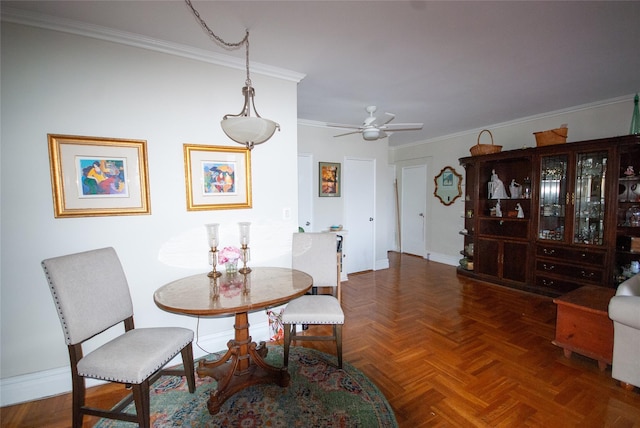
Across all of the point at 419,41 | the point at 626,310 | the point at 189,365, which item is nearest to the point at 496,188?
the point at 626,310

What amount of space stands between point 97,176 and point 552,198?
513 cm

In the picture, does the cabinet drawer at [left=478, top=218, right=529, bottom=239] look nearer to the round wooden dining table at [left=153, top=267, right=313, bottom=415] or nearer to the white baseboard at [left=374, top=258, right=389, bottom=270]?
the white baseboard at [left=374, top=258, right=389, bottom=270]

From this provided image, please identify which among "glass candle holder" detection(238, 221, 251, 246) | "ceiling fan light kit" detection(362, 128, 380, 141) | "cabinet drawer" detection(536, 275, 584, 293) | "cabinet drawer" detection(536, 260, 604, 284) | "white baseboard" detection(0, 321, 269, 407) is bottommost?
"white baseboard" detection(0, 321, 269, 407)

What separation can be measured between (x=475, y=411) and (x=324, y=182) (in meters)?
3.44

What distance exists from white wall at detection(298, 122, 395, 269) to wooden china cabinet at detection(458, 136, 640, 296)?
1417 millimetres

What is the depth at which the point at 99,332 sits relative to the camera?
5.27 ft

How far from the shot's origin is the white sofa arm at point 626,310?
69.1 inches

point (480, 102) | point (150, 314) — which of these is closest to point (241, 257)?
point (150, 314)

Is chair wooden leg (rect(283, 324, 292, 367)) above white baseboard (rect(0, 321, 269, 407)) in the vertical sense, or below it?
above

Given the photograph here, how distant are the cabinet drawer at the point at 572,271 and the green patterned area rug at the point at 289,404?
320 centimetres

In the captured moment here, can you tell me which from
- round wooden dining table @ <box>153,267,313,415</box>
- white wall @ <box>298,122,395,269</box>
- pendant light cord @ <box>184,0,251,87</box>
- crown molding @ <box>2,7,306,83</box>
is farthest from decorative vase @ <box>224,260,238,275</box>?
white wall @ <box>298,122,395,269</box>

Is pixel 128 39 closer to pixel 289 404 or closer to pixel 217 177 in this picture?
pixel 217 177

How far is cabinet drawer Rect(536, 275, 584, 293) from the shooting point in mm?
3428

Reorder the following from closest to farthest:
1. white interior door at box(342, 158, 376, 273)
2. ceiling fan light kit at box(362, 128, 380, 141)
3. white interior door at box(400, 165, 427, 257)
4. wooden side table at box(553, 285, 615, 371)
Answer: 1. wooden side table at box(553, 285, 615, 371)
2. ceiling fan light kit at box(362, 128, 380, 141)
3. white interior door at box(342, 158, 376, 273)
4. white interior door at box(400, 165, 427, 257)
